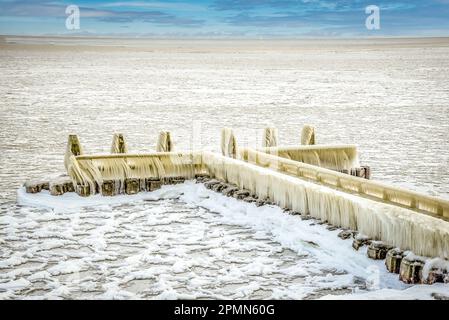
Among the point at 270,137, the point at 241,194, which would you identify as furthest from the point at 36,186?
the point at 270,137

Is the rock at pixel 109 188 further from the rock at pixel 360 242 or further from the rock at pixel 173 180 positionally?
the rock at pixel 360 242

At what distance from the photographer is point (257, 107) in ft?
82.7

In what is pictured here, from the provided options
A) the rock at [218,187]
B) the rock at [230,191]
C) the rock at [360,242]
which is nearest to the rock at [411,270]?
the rock at [360,242]

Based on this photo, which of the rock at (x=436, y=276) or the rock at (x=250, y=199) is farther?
the rock at (x=250, y=199)

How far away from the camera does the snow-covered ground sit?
5910 mm

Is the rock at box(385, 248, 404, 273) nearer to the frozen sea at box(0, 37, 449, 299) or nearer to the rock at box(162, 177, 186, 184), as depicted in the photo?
the frozen sea at box(0, 37, 449, 299)

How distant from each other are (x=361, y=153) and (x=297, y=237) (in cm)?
688

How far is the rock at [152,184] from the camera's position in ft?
31.3

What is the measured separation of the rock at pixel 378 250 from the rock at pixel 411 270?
486 millimetres

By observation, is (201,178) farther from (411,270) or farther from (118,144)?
(411,270)

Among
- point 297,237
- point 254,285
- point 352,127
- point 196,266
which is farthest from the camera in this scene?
point 352,127

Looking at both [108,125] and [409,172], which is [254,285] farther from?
[108,125]

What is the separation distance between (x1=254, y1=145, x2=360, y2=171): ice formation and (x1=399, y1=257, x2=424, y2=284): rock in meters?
4.26
